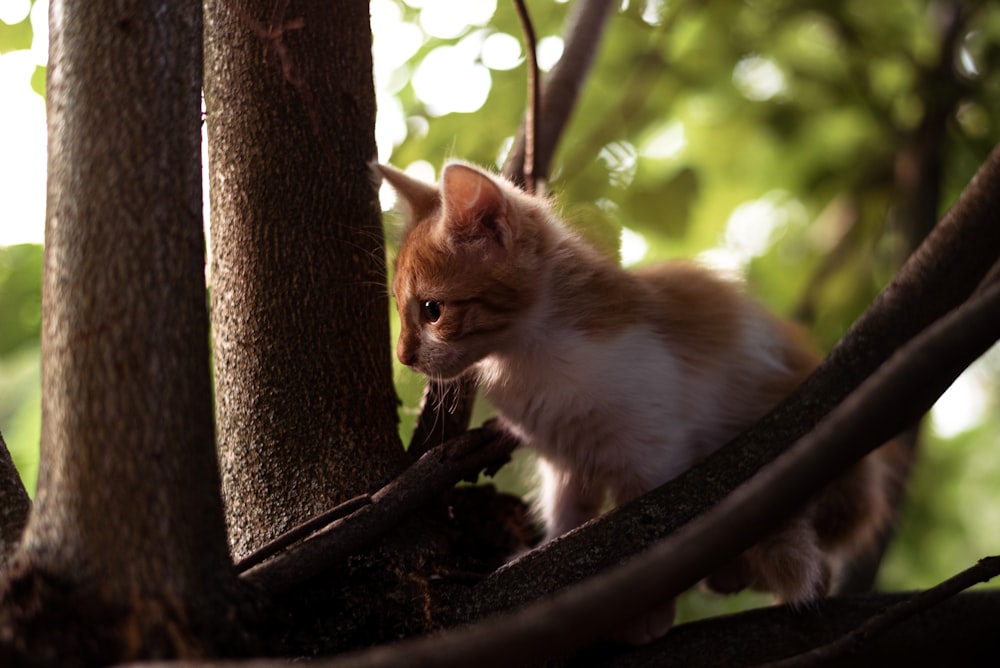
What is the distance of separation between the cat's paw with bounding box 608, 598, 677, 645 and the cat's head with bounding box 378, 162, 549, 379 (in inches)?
20.7

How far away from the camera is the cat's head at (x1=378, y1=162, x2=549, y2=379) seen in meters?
1.62

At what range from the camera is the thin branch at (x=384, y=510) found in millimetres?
1072

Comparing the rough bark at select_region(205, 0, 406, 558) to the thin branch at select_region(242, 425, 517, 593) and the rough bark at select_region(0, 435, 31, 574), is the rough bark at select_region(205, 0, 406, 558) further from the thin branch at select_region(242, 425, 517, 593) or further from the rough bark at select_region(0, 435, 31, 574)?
the rough bark at select_region(0, 435, 31, 574)

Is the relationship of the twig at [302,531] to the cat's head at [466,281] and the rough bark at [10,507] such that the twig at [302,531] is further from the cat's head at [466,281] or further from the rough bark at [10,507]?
the cat's head at [466,281]

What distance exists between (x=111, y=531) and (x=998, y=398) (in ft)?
10.4

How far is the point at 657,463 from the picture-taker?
1.57 metres

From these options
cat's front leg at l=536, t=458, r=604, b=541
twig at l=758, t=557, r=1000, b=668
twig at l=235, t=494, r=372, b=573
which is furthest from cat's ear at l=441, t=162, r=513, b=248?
twig at l=758, t=557, r=1000, b=668

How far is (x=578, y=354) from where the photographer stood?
1.61 meters

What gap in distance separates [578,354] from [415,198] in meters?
0.45

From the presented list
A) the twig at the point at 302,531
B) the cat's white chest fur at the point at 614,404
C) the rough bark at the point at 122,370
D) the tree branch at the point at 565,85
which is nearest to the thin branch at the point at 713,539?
the rough bark at the point at 122,370

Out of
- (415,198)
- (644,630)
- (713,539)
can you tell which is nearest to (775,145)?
(415,198)

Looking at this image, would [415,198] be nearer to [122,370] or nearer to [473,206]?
[473,206]

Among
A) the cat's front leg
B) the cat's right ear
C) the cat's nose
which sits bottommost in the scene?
the cat's front leg

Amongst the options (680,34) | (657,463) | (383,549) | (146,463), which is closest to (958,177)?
(680,34)
